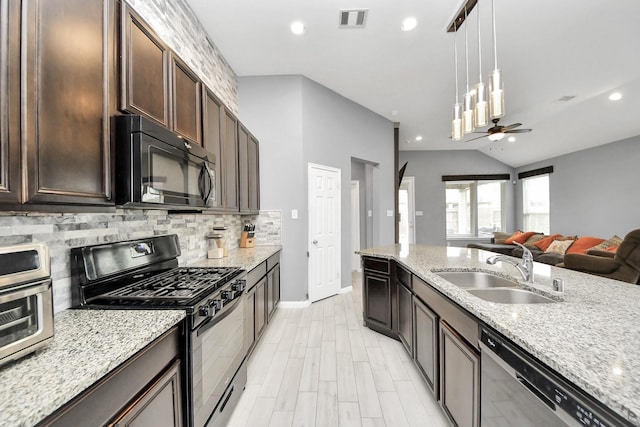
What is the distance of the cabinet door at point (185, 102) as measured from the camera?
168cm

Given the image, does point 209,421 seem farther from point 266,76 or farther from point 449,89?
point 449,89

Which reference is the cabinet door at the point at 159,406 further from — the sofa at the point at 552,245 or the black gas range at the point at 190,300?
the sofa at the point at 552,245

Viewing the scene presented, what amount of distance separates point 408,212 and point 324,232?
4.52 metres

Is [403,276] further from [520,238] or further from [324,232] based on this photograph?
[520,238]

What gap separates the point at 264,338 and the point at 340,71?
3.53 metres

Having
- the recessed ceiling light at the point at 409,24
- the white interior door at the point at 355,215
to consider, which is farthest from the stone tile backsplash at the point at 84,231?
the white interior door at the point at 355,215

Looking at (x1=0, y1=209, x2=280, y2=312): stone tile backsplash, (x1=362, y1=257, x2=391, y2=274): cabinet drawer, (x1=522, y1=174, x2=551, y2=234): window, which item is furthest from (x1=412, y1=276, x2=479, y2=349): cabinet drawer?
(x1=522, y1=174, x2=551, y2=234): window

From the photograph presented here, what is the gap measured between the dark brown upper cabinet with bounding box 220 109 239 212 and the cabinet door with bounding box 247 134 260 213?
454 mm

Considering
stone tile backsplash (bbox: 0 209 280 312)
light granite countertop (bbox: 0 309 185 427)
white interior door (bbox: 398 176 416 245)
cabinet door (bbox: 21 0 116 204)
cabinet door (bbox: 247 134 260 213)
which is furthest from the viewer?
white interior door (bbox: 398 176 416 245)

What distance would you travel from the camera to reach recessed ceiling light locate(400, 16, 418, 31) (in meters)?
2.66

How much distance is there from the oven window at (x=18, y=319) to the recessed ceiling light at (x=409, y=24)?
11.2 ft

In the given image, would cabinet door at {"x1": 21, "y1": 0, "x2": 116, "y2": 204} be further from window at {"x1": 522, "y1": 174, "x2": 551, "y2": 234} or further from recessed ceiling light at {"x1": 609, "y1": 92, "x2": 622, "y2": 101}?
window at {"x1": 522, "y1": 174, "x2": 551, "y2": 234}

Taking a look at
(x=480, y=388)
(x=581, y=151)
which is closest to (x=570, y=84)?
(x=581, y=151)

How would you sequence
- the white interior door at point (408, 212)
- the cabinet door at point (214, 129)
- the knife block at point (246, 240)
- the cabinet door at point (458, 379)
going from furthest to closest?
the white interior door at point (408, 212), the knife block at point (246, 240), the cabinet door at point (214, 129), the cabinet door at point (458, 379)
